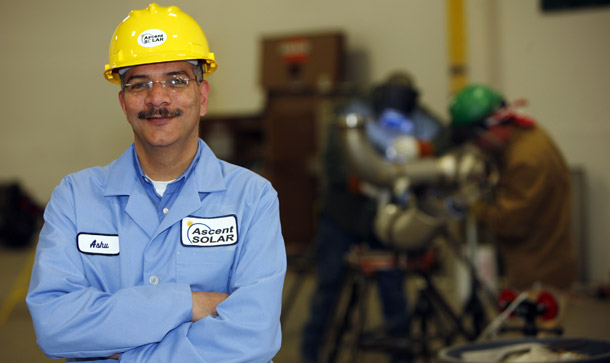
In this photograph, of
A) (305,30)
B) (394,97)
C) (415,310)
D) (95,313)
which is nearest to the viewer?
(95,313)

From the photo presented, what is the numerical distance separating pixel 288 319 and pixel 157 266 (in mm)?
3495

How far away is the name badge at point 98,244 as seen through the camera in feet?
4.83

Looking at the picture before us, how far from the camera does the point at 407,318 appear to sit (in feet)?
11.5

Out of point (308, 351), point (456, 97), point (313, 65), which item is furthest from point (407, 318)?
point (313, 65)

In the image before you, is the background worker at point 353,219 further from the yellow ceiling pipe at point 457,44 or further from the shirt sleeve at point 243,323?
the yellow ceiling pipe at point 457,44

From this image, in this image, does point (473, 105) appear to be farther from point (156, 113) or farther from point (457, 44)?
point (457, 44)

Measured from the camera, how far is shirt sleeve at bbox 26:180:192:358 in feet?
4.49

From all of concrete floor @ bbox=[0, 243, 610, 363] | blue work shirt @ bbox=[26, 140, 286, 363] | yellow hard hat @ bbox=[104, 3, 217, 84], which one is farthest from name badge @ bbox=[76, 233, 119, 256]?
concrete floor @ bbox=[0, 243, 610, 363]

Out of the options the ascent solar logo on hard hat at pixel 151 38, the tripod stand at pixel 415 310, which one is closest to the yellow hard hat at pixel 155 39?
the ascent solar logo on hard hat at pixel 151 38

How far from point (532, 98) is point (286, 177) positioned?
2.12 metres

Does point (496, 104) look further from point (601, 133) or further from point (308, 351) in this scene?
point (601, 133)

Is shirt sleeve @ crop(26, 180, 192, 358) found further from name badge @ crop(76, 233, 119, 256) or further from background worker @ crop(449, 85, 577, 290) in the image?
background worker @ crop(449, 85, 577, 290)

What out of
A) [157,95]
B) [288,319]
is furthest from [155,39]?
[288,319]

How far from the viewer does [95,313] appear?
4.50 feet
